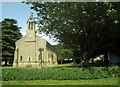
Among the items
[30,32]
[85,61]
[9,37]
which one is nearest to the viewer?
[85,61]

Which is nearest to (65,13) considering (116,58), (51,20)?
(51,20)

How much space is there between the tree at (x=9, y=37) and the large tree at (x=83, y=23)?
3872cm

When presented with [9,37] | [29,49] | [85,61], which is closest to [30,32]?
[29,49]

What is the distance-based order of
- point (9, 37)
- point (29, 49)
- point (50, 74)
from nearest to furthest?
point (50, 74) → point (9, 37) → point (29, 49)

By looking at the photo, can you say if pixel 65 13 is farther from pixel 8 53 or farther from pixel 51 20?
pixel 8 53

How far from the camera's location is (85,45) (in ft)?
93.7

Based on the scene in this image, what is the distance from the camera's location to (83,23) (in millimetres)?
25562

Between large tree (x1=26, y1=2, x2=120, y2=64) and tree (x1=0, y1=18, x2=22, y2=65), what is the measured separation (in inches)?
1524

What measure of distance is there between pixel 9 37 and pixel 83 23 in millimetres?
46976

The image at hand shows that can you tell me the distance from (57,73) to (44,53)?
51849mm

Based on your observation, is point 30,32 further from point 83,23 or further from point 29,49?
point 83,23

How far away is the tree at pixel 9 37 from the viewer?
65.9 metres

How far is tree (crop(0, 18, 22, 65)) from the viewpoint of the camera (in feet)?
216

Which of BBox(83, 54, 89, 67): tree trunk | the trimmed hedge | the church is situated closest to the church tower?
the church
